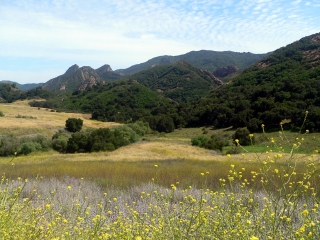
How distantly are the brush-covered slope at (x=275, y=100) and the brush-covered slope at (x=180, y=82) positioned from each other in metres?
35.9

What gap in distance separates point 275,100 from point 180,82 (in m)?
76.7

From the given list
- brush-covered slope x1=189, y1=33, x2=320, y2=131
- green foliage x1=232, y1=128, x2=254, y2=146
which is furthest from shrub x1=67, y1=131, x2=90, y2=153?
brush-covered slope x1=189, y1=33, x2=320, y2=131

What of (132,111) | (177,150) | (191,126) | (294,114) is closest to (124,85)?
(132,111)

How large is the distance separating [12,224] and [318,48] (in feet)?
274

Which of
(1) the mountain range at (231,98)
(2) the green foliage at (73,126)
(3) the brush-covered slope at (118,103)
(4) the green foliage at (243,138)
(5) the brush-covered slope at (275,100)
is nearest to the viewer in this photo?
(4) the green foliage at (243,138)

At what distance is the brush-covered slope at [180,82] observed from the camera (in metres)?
109

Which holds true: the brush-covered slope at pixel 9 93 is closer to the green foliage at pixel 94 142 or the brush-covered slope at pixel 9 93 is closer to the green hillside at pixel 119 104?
the green hillside at pixel 119 104

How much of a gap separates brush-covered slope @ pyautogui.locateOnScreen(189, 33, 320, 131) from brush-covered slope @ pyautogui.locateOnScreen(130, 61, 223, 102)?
35.9 metres

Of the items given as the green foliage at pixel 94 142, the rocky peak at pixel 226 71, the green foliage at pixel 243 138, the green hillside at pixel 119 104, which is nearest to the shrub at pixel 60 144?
the green foliage at pixel 94 142

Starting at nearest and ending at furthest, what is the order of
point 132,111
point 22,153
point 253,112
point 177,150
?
point 177,150 < point 22,153 < point 253,112 < point 132,111

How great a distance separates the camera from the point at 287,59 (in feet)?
245

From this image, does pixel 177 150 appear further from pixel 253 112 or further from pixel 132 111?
pixel 132 111

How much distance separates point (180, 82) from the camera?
12144cm

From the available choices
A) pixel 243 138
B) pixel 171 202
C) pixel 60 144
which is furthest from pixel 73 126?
pixel 171 202
